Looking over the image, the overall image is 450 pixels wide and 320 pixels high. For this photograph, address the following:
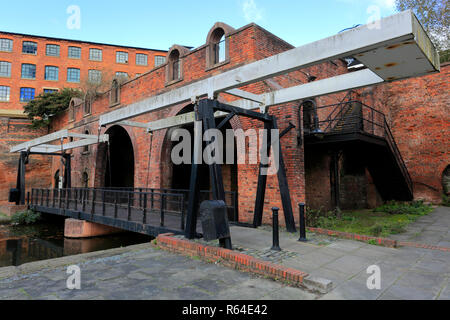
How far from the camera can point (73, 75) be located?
33.9 m

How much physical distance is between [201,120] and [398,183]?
1085 cm

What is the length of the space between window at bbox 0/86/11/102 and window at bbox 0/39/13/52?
4468 millimetres

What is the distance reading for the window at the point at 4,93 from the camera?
30.3 m

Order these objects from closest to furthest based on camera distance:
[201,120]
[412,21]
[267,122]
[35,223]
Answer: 1. [412,21]
2. [201,120]
3. [267,122]
4. [35,223]

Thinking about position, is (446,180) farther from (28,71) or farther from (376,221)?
(28,71)

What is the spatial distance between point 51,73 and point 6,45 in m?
5.05

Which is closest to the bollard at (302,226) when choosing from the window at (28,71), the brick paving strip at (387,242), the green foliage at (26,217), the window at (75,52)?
the brick paving strip at (387,242)

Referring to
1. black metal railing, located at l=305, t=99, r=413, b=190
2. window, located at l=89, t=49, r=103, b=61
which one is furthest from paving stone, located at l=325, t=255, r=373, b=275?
window, located at l=89, t=49, r=103, b=61

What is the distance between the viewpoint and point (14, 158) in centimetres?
2308

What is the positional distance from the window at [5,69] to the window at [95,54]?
8.50 meters

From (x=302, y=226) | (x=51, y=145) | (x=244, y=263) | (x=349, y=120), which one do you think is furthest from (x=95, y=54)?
(x=244, y=263)

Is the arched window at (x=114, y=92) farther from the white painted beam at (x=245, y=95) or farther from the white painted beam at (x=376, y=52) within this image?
the white painted beam at (x=376, y=52)
